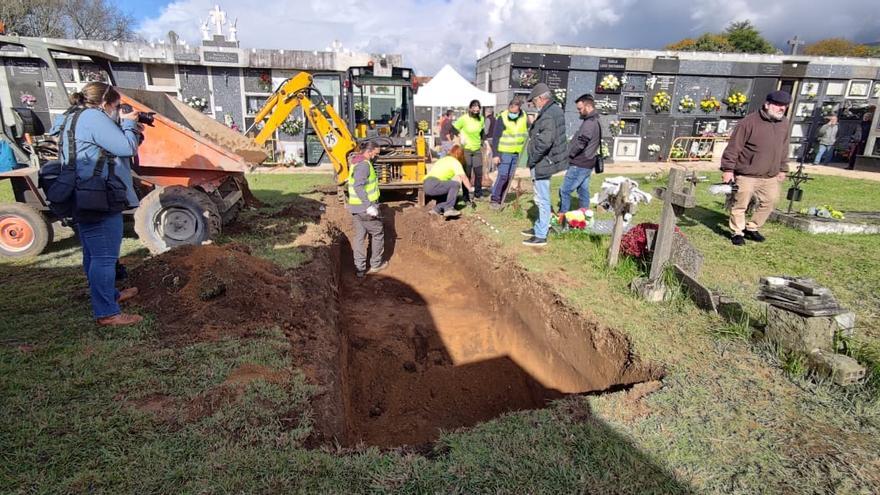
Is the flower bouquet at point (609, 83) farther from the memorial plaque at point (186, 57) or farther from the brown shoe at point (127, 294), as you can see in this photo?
the brown shoe at point (127, 294)

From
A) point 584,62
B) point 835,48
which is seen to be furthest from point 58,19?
point 835,48

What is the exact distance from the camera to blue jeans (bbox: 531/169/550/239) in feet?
20.4

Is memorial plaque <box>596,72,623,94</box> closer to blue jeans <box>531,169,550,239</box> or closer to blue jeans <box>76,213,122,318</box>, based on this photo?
blue jeans <box>531,169,550,239</box>

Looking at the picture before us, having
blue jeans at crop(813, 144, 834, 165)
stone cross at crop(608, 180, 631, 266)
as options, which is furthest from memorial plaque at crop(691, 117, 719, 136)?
stone cross at crop(608, 180, 631, 266)

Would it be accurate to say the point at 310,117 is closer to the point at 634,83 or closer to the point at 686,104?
the point at 634,83

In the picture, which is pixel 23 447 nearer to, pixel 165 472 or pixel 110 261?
pixel 165 472

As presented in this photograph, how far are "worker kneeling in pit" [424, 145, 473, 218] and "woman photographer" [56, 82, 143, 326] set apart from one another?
5033 mm

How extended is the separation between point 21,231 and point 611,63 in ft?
57.1

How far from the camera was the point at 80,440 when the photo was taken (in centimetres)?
248

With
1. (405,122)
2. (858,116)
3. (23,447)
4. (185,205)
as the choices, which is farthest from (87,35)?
(858,116)

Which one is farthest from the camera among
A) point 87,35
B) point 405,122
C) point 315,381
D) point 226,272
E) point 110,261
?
point 87,35

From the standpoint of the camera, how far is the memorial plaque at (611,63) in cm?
1686

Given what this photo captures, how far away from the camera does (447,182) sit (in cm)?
822

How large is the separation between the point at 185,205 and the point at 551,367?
4.71 m
